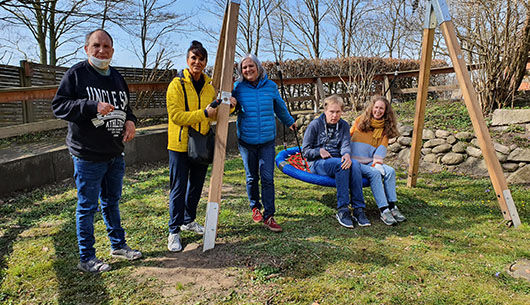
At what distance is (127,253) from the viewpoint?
2838mm

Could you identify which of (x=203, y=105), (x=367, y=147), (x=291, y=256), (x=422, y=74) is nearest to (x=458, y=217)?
(x=367, y=147)

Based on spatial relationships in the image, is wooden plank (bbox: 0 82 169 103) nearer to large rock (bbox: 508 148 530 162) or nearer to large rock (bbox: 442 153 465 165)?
large rock (bbox: 442 153 465 165)

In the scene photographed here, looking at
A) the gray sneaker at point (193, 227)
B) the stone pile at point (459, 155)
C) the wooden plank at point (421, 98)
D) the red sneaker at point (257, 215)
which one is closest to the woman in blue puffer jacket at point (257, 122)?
the red sneaker at point (257, 215)

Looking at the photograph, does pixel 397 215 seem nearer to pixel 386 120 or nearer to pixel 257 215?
pixel 386 120

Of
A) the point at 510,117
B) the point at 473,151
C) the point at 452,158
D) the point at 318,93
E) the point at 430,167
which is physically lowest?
the point at 430,167

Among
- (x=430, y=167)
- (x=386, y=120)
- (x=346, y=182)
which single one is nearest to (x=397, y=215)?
(x=346, y=182)

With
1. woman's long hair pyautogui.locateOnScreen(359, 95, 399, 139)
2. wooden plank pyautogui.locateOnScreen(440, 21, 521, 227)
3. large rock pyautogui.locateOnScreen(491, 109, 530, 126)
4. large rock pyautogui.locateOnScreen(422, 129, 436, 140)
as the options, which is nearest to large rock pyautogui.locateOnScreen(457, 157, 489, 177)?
large rock pyautogui.locateOnScreen(422, 129, 436, 140)

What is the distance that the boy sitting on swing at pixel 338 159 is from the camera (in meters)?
3.55

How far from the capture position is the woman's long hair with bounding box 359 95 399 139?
155 inches

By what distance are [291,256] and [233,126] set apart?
5.44 m

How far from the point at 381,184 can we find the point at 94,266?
8.67 ft

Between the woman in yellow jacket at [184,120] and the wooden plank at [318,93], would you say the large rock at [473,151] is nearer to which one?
the wooden plank at [318,93]

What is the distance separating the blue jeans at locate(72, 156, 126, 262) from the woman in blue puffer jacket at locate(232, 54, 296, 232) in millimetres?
1125

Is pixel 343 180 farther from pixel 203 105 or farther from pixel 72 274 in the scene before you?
pixel 72 274
